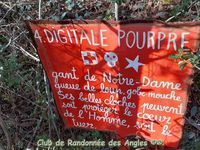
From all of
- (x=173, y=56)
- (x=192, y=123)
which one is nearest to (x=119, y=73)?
(x=173, y=56)

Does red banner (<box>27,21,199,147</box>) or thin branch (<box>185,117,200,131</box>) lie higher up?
red banner (<box>27,21,199,147</box>)

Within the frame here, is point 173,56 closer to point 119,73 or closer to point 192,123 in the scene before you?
point 119,73

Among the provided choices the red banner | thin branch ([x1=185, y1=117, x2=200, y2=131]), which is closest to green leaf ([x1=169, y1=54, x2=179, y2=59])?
the red banner

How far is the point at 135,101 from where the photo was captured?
2650 millimetres

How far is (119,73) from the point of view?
8.23 ft

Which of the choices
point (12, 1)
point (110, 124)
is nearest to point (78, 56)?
point (110, 124)

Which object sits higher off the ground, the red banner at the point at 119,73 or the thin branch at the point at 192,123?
the red banner at the point at 119,73

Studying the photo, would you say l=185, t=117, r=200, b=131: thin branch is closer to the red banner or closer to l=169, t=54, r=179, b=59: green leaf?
the red banner

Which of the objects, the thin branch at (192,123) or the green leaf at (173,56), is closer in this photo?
the green leaf at (173,56)

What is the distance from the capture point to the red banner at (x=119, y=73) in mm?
2264

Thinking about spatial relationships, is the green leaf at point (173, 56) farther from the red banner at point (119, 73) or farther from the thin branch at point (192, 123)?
the thin branch at point (192, 123)

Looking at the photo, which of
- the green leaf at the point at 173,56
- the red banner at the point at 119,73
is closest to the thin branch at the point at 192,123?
the red banner at the point at 119,73

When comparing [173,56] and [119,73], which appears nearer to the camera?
[173,56]

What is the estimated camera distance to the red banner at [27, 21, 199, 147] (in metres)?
2.26
